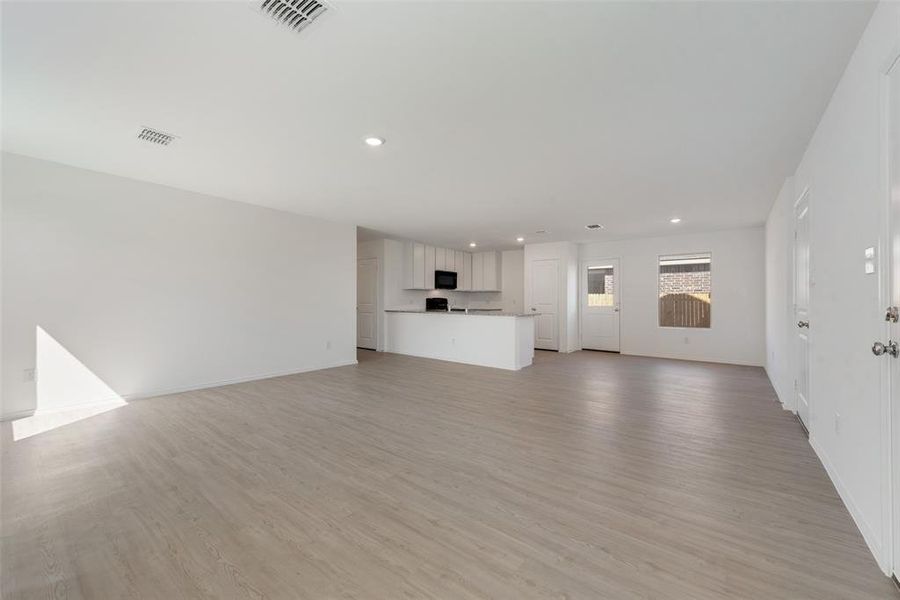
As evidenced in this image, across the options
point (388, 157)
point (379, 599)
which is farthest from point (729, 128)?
point (379, 599)

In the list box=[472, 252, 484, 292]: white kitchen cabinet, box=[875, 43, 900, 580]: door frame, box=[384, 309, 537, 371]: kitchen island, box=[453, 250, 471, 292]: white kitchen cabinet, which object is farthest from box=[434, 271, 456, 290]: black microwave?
box=[875, 43, 900, 580]: door frame

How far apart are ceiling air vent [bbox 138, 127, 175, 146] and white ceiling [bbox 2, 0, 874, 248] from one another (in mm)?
76

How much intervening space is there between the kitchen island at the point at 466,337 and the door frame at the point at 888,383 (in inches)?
179

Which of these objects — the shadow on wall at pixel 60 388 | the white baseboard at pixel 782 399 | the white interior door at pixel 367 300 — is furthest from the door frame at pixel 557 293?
the shadow on wall at pixel 60 388

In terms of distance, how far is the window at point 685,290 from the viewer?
23.0 feet

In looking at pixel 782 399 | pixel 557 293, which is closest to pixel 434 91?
pixel 782 399

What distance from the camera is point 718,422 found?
341 cm

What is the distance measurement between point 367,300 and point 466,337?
289 cm

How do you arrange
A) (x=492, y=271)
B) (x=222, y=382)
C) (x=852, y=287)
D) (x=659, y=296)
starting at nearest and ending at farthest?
(x=852, y=287) → (x=222, y=382) → (x=659, y=296) → (x=492, y=271)

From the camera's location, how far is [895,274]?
58.7 inches

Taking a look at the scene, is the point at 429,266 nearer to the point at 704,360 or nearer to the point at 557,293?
the point at 557,293

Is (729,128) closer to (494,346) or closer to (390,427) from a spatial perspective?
(390,427)

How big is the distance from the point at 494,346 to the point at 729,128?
439cm

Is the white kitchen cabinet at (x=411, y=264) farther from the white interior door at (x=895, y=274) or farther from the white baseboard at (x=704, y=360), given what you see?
the white interior door at (x=895, y=274)
